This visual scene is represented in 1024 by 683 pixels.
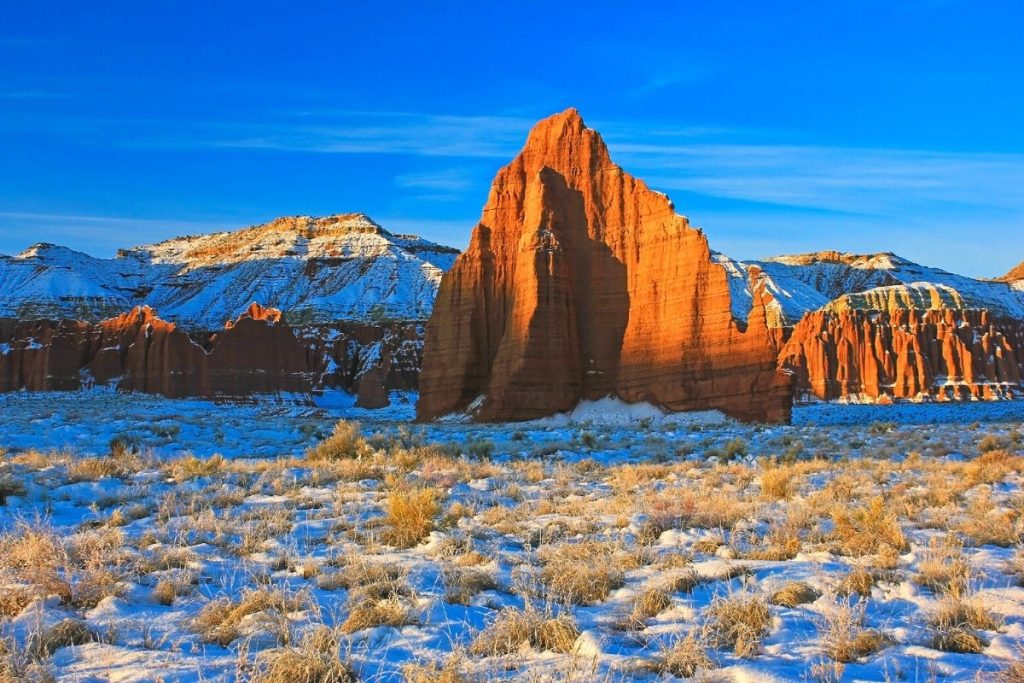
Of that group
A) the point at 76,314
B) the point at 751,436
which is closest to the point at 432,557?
the point at 751,436

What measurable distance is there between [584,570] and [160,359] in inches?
3659

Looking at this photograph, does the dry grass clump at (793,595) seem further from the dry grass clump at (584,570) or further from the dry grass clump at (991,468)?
the dry grass clump at (991,468)

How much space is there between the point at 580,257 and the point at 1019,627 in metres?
40.4

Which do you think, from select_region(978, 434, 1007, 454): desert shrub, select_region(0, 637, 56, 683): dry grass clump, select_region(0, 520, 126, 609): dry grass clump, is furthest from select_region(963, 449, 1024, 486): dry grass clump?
select_region(0, 637, 56, 683): dry grass clump

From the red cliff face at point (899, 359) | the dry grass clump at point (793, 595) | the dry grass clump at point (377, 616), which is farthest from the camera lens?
the red cliff face at point (899, 359)

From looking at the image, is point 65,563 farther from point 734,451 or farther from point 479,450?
point 734,451

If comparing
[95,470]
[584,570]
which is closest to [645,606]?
[584,570]

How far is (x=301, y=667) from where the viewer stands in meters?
4.55

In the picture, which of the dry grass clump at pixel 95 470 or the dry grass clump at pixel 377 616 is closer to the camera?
the dry grass clump at pixel 377 616

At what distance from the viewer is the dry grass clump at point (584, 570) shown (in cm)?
630

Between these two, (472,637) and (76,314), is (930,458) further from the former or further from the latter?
(76,314)

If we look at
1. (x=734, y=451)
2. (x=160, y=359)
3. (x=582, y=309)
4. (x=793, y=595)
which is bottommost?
(x=734, y=451)

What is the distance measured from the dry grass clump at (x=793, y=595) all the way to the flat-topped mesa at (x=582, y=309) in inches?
1237

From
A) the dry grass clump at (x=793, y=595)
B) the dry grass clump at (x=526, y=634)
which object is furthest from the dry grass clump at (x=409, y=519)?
the dry grass clump at (x=793, y=595)
